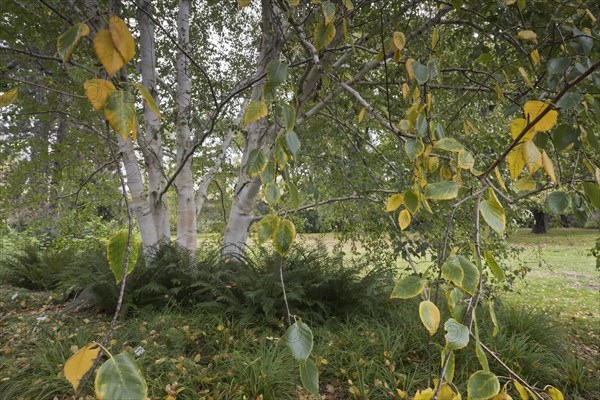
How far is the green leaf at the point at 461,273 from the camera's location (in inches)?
18.8

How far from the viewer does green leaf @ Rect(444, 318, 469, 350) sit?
1.48 ft

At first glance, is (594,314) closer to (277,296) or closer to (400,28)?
(277,296)

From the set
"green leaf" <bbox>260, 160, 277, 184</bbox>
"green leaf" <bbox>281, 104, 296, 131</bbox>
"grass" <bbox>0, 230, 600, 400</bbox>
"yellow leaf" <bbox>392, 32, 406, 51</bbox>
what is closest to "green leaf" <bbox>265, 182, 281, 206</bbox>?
"green leaf" <bbox>260, 160, 277, 184</bbox>

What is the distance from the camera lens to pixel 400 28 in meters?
2.39

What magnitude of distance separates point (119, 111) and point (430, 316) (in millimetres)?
528

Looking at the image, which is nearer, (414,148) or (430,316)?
(430,316)

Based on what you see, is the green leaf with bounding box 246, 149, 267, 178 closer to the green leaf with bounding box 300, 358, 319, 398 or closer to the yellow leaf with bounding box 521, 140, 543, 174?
the green leaf with bounding box 300, 358, 319, 398

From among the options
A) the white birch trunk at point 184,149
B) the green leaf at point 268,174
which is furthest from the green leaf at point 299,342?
the white birch trunk at point 184,149

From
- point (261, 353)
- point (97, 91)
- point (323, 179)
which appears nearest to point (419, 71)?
point (97, 91)

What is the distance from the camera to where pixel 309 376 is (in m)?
0.53

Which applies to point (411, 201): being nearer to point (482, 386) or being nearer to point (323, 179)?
point (482, 386)

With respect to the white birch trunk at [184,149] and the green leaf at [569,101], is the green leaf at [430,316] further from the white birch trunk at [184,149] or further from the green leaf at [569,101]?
the white birch trunk at [184,149]

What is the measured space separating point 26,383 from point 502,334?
11.4 ft

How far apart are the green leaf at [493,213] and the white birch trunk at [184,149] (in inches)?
129
